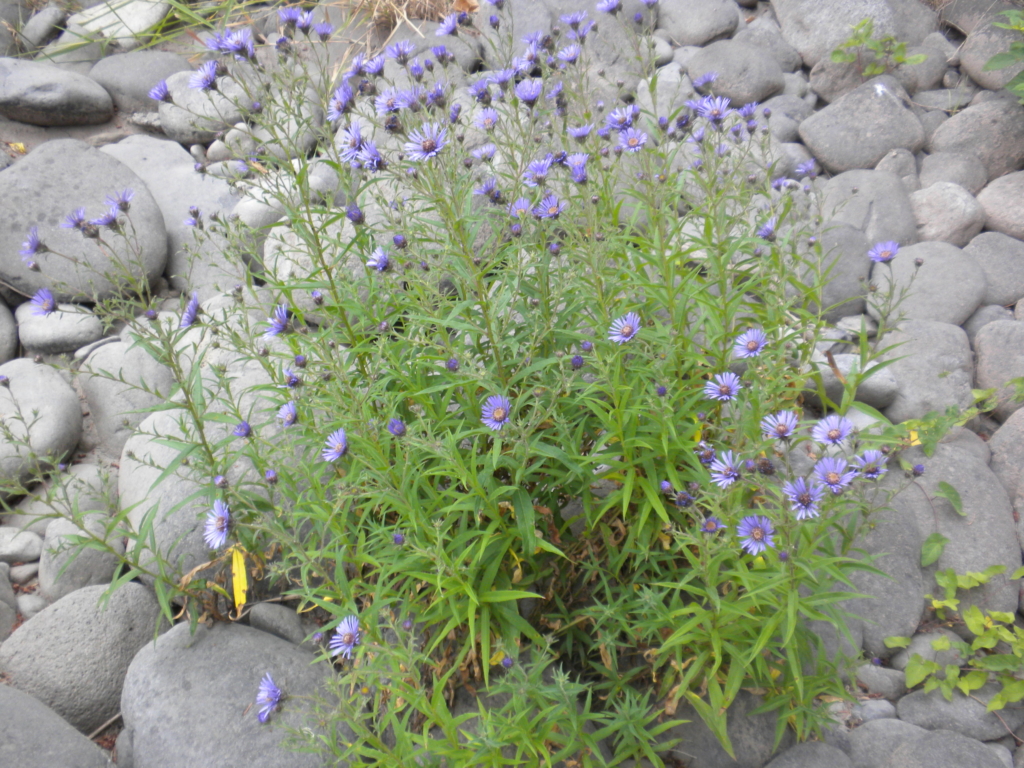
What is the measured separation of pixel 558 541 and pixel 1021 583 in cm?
220

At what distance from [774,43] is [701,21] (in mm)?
659

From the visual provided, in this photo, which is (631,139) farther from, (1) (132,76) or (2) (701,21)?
(1) (132,76)

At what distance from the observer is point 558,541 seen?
2.99 metres

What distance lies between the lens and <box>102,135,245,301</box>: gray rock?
211 inches

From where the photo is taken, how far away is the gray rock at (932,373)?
390cm

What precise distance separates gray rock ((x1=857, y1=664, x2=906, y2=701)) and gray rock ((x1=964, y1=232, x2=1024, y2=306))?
2529mm

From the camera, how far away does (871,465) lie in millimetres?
2098

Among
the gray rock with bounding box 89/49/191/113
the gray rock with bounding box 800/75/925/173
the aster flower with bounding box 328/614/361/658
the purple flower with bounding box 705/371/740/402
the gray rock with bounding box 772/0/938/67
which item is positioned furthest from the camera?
the gray rock with bounding box 89/49/191/113

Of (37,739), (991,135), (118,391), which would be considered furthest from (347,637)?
(991,135)

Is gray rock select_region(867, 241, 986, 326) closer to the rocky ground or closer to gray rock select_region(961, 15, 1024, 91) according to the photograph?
the rocky ground

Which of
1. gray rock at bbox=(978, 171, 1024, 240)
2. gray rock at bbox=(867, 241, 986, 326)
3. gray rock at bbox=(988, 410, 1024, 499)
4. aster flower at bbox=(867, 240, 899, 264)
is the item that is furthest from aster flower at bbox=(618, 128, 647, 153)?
gray rock at bbox=(978, 171, 1024, 240)

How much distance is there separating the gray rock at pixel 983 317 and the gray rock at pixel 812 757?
8.89 ft

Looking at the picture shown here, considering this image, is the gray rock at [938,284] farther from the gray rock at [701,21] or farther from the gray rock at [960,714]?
the gray rock at [701,21]

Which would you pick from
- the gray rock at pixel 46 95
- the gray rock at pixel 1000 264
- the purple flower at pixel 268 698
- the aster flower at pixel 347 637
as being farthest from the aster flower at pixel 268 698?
the gray rock at pixel 46 95
